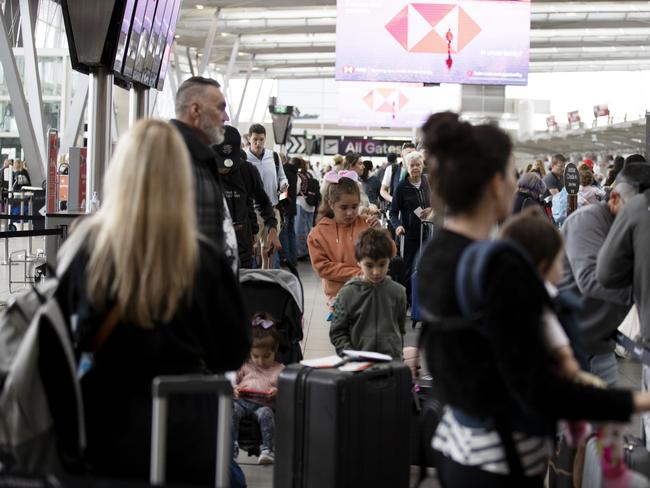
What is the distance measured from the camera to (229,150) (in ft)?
24.1

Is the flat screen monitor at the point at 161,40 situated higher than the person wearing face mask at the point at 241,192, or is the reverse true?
the flat screen monitor at the point at 161,40

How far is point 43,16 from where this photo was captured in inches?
1193

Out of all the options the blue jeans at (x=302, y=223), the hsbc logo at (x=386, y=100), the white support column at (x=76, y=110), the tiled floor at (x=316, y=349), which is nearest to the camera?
the tiled floor at (x=316, y=349)

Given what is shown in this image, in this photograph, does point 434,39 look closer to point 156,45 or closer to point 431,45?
point 431,45

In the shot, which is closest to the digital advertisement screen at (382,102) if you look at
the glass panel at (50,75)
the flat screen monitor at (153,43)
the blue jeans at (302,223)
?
the glass panel at (50,75)

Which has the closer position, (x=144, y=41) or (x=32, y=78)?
(x=144, y=41)

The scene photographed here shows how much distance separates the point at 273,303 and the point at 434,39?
10352 mm

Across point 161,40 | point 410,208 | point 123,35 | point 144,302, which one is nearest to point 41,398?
point 144,302

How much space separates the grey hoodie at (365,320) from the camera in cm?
543

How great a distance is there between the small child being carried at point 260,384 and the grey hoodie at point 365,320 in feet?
1.20

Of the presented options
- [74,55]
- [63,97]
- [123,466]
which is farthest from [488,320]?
[63,97]

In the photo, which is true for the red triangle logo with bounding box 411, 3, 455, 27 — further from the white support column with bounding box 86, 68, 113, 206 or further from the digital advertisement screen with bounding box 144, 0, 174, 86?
the white support column with bounding box 86, 68, 113, 206

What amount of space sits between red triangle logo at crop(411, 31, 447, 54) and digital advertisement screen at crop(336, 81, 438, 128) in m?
14.8

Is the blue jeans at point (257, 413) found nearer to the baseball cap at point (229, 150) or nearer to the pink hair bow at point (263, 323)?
the pink hair bow at point (263, 323)
